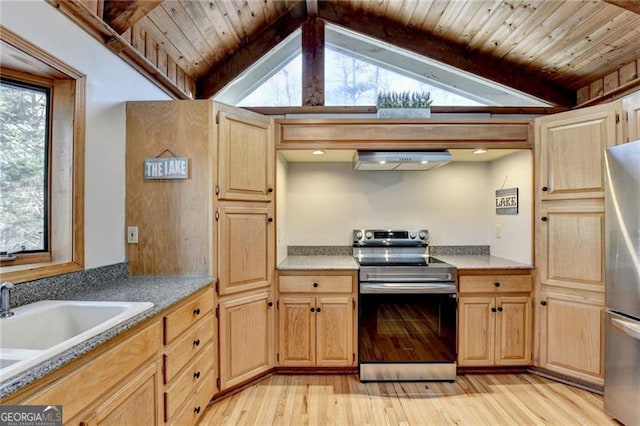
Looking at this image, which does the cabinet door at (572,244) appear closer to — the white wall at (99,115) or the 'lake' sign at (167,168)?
the 'lake' sign at (167,168)

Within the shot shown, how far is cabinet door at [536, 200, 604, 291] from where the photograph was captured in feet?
7.23

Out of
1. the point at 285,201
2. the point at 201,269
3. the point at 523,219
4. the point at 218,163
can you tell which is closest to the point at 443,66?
the point at 523,219

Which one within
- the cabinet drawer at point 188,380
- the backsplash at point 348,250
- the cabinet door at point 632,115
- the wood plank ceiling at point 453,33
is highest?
the wood plank ceiling at point 453,33

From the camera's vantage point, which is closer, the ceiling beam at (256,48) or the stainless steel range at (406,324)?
the stainless steel range at (406,324)

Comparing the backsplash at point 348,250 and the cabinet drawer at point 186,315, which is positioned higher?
the backsplash at point 348,250

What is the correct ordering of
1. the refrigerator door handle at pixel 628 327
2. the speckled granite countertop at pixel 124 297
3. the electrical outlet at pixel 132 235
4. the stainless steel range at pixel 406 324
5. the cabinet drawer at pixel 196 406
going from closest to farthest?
the speckled granite countertop at pixel 124 297, the cabinet drawer at pixel 196 406, the refrigerator door handle at pixel 628 327, the electrical outlet at pixel 132 235, the stainless steel range at pixel 406 324

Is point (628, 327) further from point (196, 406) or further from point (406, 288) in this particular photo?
point (196, 406)

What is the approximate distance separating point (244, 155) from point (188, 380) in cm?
146

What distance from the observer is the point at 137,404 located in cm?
128

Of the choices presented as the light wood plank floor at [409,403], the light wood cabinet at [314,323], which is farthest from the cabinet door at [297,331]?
the light wood plank floor at [409,403]

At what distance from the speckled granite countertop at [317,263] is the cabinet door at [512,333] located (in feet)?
4.01

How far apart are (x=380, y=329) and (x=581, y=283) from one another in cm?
149

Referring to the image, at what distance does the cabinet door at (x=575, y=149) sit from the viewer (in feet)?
7.20

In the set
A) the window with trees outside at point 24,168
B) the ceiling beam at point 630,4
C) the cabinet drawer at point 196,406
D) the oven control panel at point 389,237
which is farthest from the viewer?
the oven control panel at point 389,237
